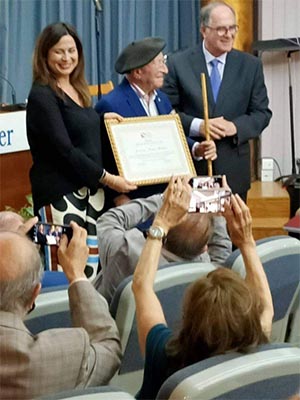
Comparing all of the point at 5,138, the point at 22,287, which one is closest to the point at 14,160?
the point at 5,138

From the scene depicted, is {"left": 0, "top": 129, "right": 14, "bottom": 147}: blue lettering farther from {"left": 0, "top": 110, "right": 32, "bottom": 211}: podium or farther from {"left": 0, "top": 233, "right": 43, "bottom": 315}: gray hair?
{"left": 0, "top": 233, "right": 43, "bottom": 315}: gray hair

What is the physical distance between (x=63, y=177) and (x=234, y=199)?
1.26m

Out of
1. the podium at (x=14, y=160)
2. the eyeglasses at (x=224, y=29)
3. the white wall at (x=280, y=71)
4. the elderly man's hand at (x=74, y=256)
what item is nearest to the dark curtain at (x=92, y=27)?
the white wall at (x=280, y=71)

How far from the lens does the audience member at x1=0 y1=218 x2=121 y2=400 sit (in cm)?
151

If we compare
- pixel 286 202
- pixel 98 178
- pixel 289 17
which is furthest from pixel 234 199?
pixel 289 17

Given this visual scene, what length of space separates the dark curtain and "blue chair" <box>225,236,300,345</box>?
11.1 ft

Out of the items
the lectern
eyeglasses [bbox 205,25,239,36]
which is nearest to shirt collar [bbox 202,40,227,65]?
eyeglasses [bbox 205,25,239,36]

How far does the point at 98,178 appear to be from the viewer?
3162 millimetres

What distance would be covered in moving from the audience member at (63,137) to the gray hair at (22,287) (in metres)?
1.52

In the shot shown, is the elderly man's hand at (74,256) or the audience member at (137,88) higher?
the audience member at (137,88)

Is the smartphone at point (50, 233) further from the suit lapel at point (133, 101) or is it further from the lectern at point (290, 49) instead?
the lectern at point (290, 49)

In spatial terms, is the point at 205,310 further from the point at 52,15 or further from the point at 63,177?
the point at 52,15

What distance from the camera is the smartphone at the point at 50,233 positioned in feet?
6.07

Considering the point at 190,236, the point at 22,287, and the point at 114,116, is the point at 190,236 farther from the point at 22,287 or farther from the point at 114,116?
the point at 114,116
